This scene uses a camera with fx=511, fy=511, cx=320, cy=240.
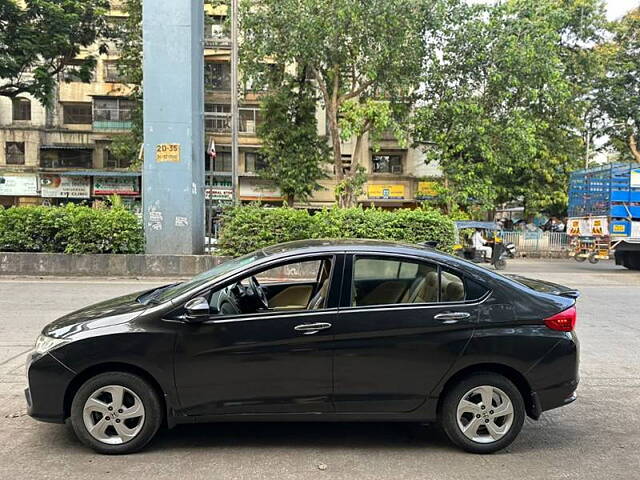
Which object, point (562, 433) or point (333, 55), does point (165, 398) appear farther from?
point (333, 55)

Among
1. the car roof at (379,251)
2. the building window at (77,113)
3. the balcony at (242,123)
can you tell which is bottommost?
the car roof at (379,251)

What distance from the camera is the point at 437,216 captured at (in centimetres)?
1425

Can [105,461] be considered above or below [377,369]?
below

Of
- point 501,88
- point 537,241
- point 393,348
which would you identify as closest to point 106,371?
point 393,348

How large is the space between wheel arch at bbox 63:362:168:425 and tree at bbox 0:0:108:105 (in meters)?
22.8

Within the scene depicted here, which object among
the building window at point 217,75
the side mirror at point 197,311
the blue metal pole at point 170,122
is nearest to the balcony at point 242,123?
the building window at point 217,75

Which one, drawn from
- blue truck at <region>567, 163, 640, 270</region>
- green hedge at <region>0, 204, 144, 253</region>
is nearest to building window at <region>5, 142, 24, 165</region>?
green hedge at <region>0, 204, 144, 253</region>

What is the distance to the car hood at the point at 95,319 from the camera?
3.54 m

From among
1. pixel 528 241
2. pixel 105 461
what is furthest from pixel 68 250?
pixel 528 241

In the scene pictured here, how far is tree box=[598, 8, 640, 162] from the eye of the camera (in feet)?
85.9

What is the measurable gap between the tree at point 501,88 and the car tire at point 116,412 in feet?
66.6

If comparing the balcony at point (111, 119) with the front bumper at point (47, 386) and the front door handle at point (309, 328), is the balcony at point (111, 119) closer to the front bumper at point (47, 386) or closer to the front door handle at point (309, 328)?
the front bumper at point (47, 386)

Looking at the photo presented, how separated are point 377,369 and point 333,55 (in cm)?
1902

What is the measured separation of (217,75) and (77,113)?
33.4 feet
